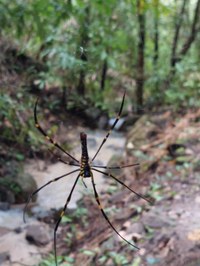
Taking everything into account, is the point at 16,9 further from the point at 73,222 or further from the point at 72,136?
the point at 72,136

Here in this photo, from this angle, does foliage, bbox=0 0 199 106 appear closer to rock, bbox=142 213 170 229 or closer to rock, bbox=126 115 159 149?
rock, bbox=126 115 159 149

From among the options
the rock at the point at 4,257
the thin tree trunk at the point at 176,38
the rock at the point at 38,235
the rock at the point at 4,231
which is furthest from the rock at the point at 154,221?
the thin tree trunk at the point at 176,38

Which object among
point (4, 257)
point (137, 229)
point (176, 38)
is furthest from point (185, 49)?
point (4, 257)

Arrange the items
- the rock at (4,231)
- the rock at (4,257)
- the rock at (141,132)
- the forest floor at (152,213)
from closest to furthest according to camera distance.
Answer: the forest floor at (152,213) < the rock at (4,257) < the rock at (4,231) < the rock at (141,132)

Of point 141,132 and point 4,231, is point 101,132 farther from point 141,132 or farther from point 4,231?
point 4,231

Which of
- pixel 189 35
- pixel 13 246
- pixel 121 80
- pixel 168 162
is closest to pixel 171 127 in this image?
pixel 168 162

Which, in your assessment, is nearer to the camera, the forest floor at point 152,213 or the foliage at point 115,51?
the forest floor at point 152,213

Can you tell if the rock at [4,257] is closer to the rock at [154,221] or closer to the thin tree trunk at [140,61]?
the rock at [154,221]

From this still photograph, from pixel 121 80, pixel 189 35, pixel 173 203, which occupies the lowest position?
pixel 173 203
